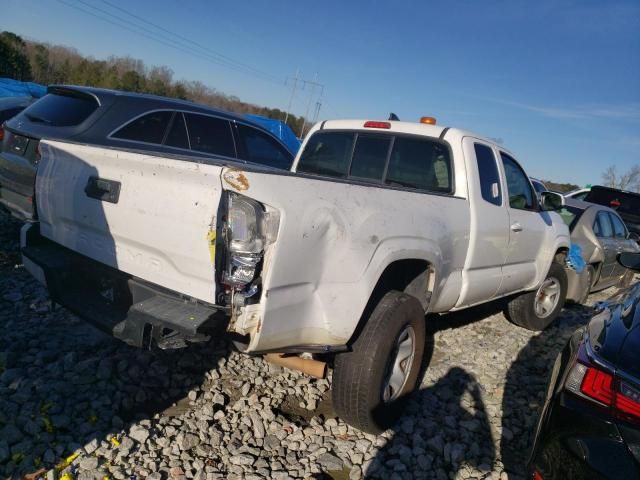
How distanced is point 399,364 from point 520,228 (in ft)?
6.91

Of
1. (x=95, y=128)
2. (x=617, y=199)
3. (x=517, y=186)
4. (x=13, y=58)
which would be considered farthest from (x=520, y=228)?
(x=13, y=58)

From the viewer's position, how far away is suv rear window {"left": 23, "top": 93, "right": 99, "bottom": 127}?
5066 millimetres

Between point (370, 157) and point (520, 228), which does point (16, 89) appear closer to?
point (370, 157)

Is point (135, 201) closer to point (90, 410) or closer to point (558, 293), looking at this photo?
point (90, 410)

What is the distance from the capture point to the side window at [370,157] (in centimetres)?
423

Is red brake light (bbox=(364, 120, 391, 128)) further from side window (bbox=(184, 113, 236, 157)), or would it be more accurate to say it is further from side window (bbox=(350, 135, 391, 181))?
side window (bbox=(184, 113, 236, 157))

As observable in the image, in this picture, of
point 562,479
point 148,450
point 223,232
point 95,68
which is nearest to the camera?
point 562,479

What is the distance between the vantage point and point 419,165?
4.06m

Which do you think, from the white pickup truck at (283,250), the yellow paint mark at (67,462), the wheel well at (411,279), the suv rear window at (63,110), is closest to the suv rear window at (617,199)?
the white pickup truck at (283,250)

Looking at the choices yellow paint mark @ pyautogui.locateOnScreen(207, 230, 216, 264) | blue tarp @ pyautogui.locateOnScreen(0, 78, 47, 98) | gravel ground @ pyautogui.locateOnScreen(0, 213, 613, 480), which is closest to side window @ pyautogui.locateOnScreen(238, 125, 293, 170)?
gravel ground @ pyautogui.locateOnScreen(0, 213, 613, 480)

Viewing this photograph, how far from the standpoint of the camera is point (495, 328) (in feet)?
18.5

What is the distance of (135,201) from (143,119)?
324 cm

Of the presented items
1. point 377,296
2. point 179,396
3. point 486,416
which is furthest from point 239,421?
point 486,416

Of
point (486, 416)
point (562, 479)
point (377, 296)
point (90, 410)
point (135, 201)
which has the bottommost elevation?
point (90, 410)
